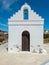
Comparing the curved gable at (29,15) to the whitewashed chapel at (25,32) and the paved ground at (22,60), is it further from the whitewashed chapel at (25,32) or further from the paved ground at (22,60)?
the paved ground at (22,60)

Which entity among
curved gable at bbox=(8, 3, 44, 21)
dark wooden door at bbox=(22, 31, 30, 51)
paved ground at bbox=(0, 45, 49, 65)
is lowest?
paved ground at bbox=(0, 45, 49, 65)

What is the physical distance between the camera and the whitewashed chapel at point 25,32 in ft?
46.0

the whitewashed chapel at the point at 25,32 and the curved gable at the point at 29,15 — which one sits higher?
the curved gable at the point at 29,15

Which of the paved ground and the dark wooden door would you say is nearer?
the paved ground

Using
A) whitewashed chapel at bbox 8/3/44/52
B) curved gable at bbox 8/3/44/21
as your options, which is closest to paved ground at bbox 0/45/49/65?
whitewashed chapel at bbox 8/3/44/52

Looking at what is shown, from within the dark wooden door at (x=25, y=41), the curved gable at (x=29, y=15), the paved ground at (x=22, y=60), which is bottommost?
the paved ground at (x=22, y=60)

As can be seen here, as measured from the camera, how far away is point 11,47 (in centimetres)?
1424

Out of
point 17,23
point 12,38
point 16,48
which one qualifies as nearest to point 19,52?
point 16,48

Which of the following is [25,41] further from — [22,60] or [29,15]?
[22,60]

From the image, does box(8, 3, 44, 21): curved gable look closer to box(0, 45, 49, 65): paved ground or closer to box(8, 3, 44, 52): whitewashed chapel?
box(8, 3, 44, 52): whitewashed chapel

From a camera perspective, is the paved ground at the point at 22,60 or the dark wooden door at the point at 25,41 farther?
the dark wooden door at the point at 25,41

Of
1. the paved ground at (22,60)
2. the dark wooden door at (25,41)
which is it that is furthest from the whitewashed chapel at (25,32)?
the paved ground at (22,60)

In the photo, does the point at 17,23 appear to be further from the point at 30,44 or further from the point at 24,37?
the point at 30,44

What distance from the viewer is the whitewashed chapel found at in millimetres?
14023
